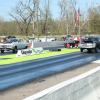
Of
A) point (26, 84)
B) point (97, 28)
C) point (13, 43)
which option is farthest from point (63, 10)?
point (26, 84)

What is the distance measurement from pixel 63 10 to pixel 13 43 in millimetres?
58056

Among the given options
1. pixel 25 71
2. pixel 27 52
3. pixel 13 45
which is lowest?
pixel 25 71

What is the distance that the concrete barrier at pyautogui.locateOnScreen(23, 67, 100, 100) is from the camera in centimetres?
378

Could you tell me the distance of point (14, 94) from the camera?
631cm

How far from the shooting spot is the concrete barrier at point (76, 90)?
3.78 metres

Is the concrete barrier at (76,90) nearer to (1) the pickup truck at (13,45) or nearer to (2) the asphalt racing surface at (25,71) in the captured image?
(2) the asphalt racing surface at (25,71)

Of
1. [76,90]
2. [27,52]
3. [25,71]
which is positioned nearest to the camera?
[76,90]

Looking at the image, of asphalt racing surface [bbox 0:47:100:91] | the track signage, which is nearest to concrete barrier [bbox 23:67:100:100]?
asphalt racing surface [bbox 0:47:100:91]

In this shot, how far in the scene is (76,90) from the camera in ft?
15.9

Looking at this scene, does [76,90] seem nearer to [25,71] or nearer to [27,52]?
[25,71]

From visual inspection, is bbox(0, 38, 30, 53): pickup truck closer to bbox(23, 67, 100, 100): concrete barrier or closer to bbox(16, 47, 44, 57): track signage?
bbox(16, 47, 44, 57): track signage

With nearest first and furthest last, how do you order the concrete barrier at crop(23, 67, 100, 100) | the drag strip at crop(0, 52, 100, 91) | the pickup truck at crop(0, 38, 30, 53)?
the concrete barrier at crop(23, 67, 100, 100)
the drag strip at crop(0, 52, 100, 91)
the pickup truck at crop(0, 38, 30, 53)

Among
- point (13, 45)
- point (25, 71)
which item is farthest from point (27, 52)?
point (25, 71)

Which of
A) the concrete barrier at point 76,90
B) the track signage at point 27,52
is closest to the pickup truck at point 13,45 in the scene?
the track signage at point 27,52
